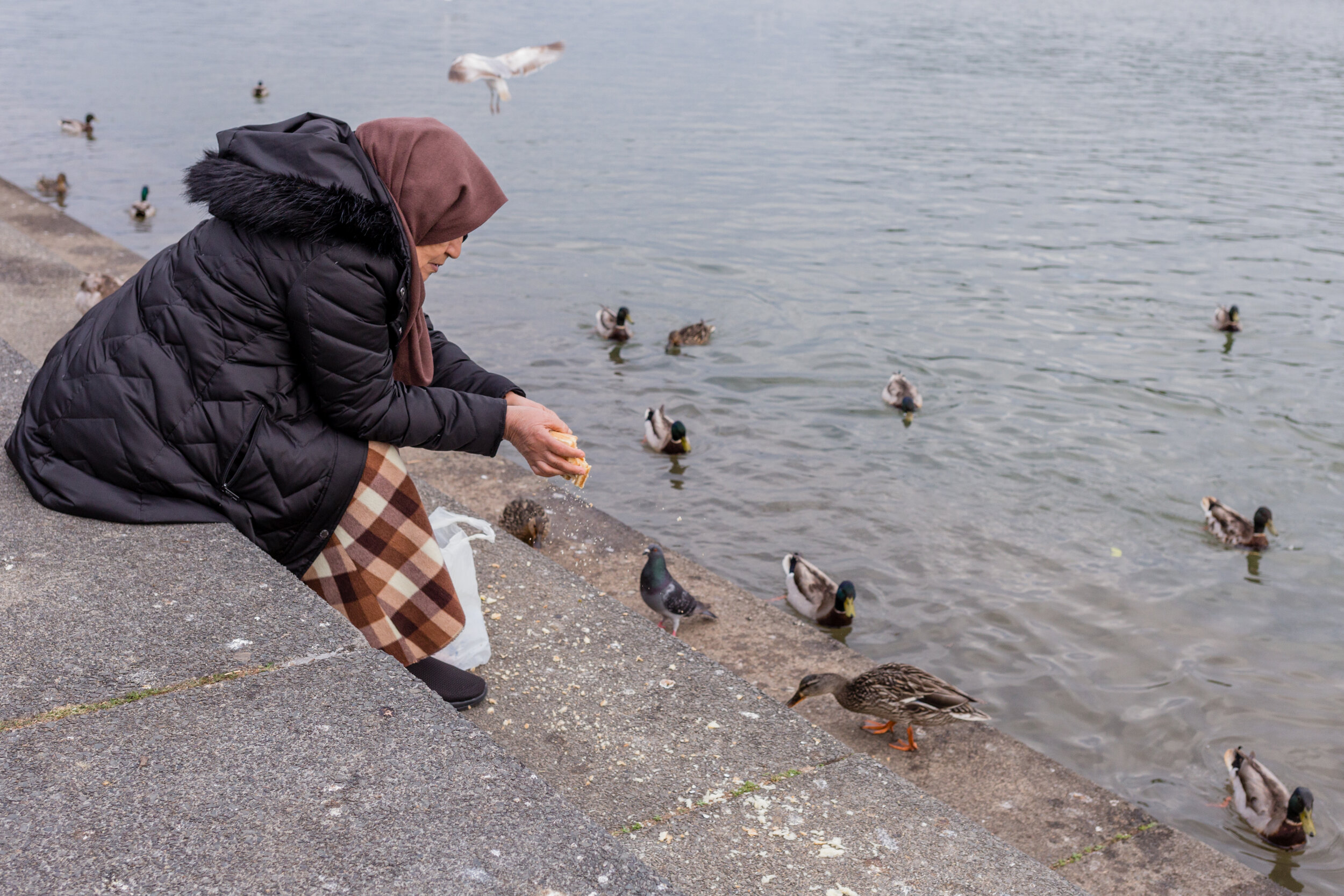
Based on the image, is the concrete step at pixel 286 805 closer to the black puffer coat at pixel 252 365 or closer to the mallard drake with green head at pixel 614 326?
the black puffer coat at pixel 252 365

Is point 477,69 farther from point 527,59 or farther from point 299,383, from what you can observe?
point 299,383

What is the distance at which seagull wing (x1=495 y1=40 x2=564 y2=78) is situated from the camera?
7320 mm

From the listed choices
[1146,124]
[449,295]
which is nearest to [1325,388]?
[449,295]

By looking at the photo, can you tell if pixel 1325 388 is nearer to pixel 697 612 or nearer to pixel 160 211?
pixel 697 612

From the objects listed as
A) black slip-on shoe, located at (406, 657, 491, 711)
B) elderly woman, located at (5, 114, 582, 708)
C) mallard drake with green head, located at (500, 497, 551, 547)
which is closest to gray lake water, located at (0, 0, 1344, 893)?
mallard drake with green head, located at (500, 497, 551, 547)

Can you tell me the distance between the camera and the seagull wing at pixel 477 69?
7.20 m

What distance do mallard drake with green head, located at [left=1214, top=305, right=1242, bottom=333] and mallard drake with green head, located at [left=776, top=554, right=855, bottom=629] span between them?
291 inches

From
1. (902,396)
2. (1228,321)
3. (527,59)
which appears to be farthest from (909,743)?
(1228,321)

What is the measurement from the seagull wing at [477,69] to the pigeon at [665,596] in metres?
3.50

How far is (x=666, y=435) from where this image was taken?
8.88m

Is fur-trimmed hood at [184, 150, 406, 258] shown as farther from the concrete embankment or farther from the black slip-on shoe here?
the black slip-on shoe

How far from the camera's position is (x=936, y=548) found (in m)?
7.50

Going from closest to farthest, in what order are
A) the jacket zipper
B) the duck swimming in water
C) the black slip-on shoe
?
the jacket zipper → the black slip-on shoe → the duck swimming in water

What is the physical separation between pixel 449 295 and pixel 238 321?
9656 mm
